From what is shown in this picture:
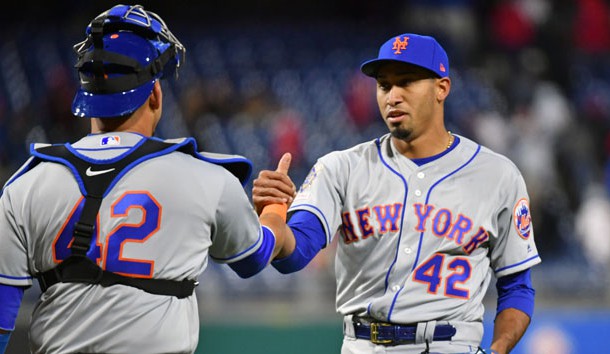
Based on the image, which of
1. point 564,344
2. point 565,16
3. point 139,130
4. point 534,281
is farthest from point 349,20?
point 139,130

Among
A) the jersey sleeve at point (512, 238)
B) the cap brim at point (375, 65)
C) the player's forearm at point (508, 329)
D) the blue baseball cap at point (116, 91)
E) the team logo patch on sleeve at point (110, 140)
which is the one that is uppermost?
the blue baseball cap at point (116, 91)

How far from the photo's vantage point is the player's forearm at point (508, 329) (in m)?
3.75

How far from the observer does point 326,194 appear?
3881 millimetres

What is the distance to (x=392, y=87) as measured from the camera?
3.94 meters

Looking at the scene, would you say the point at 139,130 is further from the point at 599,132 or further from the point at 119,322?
the point at 599,132

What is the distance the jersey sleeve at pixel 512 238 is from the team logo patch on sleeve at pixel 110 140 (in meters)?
1.74

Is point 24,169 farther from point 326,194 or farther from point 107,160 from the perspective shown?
point 326,194

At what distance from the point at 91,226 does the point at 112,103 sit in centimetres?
39

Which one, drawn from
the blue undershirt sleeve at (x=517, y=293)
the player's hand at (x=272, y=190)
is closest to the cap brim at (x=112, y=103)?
the player's hand at (x=272, y=190)

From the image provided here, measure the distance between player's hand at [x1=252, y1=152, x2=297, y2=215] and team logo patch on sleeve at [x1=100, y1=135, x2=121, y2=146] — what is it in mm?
850

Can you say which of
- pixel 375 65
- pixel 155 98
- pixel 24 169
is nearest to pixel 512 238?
pixel 375 65

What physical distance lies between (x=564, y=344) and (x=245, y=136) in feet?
14.8

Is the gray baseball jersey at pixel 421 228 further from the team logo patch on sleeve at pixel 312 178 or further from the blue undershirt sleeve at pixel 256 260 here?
the blue undershirt sleeve at pixel 256 260

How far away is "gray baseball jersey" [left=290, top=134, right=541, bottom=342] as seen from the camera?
12.2ft
